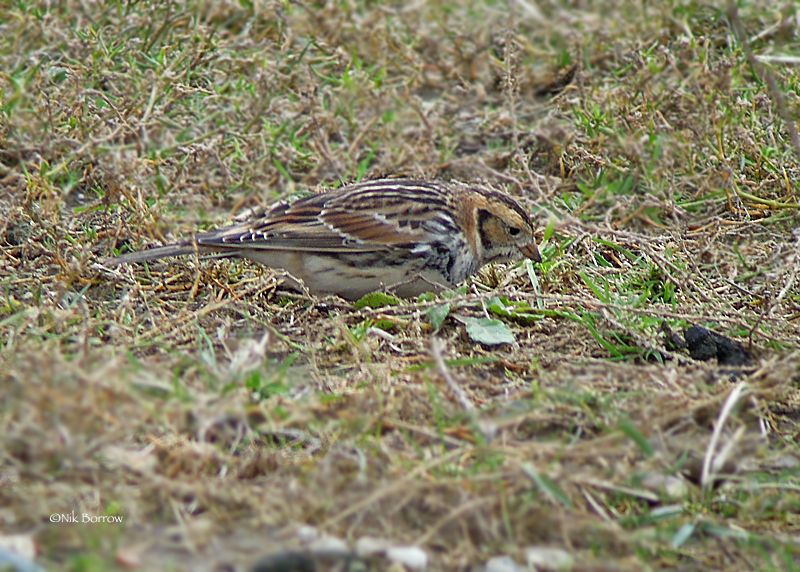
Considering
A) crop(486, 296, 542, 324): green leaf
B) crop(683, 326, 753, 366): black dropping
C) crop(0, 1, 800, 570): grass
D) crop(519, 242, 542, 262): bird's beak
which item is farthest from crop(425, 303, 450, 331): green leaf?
crop(683, 326, 753, 366): black dropping

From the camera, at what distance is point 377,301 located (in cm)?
613

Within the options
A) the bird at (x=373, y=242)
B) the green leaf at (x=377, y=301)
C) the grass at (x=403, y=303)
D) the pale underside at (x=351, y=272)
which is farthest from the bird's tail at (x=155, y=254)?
the green leaf at (x=377, y=301)

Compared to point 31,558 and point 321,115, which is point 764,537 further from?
point 321,115

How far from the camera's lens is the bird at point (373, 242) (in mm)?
6164

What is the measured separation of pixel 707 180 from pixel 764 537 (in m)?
3.16

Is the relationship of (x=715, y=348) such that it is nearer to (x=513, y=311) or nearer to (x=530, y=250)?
(x=513, y=311)

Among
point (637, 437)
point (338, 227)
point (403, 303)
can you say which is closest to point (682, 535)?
point (637, 437)

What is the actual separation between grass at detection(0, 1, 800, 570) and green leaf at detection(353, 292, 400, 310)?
2 cm

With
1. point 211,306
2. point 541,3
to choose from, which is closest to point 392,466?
point 211,306

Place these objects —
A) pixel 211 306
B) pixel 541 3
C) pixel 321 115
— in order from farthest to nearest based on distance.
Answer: pixel 541 3, pixel 321 115, pixel 211 306

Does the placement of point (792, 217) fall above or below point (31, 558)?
below

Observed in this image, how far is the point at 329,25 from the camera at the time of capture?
8664 millimetres

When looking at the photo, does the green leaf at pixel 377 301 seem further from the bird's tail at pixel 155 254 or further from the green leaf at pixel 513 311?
the bird's tail at pixel 155 254

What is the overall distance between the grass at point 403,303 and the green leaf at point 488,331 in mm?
24
